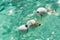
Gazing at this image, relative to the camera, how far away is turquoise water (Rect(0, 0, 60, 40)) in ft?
16.2

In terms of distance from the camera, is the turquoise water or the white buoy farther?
the white buoy

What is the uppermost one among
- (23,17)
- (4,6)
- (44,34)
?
(4,6)

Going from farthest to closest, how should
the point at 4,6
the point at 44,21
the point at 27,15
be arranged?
the point at 4,6 → the point at 27,15 → the point at 44,21

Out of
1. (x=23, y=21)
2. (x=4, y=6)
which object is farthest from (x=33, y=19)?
(x=4, y=6)

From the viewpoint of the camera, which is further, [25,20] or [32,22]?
[25,20]

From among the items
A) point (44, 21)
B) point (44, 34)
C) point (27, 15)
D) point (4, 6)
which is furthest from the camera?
point (4, 6)

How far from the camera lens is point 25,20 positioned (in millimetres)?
5461

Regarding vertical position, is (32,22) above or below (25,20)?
below

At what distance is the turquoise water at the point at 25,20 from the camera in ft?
16.2

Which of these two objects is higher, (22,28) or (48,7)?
(48,7)

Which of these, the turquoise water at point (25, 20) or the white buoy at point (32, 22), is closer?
the turquoise water at point (25, 20)

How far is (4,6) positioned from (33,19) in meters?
1.48

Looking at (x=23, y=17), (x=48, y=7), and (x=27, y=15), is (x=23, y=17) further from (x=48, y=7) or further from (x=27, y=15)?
(x=48, y=7)

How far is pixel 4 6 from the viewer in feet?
21.2
